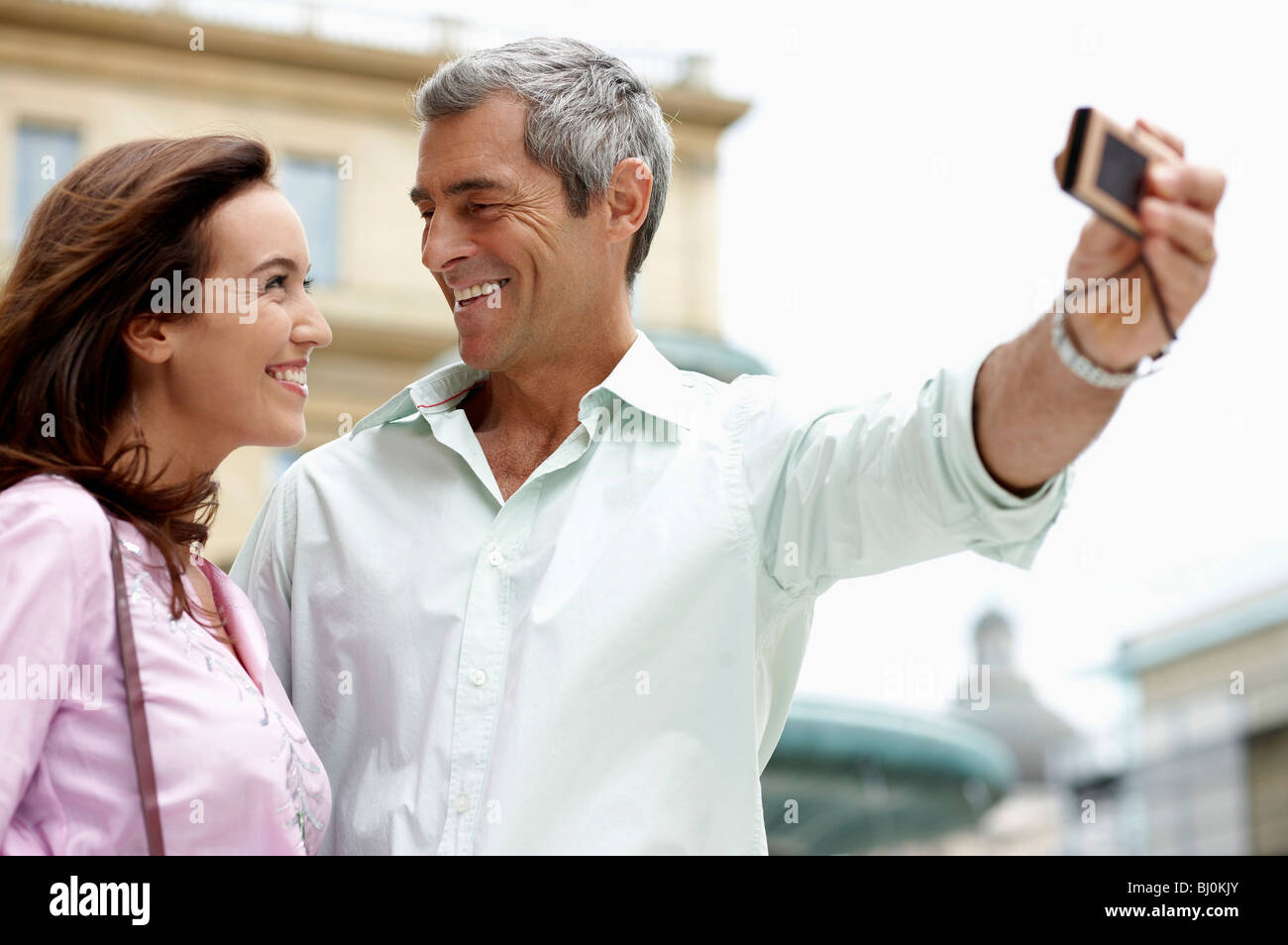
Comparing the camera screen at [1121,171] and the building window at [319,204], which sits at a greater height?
the building window at [319,204]

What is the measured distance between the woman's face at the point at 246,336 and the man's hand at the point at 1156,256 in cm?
106

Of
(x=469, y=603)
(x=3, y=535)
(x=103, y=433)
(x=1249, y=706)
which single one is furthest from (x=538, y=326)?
(x=1249, y=706)

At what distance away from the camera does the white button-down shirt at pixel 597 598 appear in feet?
6.89

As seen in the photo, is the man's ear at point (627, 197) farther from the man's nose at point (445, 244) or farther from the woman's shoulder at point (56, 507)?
the woman's shoulder at point (56, 507)

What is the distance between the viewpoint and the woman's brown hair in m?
1.99

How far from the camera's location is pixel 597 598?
7.28ft

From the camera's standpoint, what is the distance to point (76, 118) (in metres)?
16.2

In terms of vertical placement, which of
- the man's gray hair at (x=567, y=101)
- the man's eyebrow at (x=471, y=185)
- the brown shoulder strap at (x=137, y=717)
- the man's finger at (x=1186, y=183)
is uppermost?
the man's gray hair at (x=567, y=101)

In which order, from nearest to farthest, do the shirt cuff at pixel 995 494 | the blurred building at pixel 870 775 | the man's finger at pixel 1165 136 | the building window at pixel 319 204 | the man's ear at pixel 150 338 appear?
the man's finger at pixel 1165 136, the shirt cuff at pixel 995 494, the man's ear at pixel 150 338, the blurred building at pixel 870 775, the building window at pixel 319 204

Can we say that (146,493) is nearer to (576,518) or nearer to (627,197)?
(576,518)

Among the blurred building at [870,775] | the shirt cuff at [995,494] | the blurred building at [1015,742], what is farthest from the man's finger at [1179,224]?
the blurred building at [1015,742]

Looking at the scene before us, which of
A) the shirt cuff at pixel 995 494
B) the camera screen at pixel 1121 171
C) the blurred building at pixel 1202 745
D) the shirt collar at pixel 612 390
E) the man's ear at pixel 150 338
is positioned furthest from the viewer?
the blurred building at pixel 1202 745

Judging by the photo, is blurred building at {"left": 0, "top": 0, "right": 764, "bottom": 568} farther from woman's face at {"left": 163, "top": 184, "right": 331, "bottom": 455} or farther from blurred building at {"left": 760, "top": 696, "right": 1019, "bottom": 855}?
woman's face at {"left": 163, "top": 184, "right": 331, "bottom": 455}

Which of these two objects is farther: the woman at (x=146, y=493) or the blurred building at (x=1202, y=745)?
the blurred building at (x=1202, y=745)
